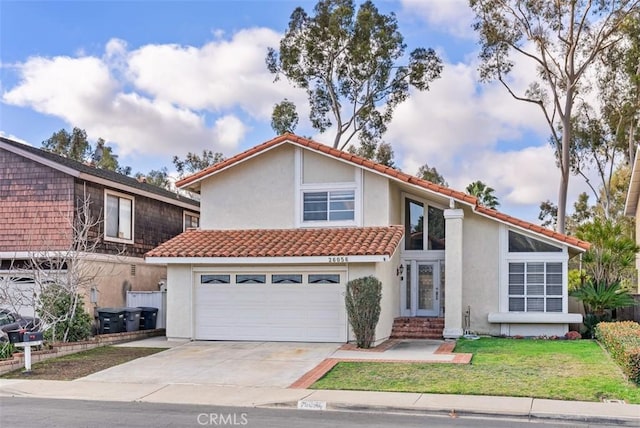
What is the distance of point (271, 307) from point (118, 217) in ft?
24.6

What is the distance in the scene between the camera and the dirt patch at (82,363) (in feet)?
46.4

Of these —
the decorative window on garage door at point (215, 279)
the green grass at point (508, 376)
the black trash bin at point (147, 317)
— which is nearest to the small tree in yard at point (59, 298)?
the black trash bin at point (147, 317)

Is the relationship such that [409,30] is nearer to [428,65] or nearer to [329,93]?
[428,65]

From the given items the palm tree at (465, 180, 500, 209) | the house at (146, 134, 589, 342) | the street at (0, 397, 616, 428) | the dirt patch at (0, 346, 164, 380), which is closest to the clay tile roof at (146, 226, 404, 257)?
the house at (146, 134, 589, 342)

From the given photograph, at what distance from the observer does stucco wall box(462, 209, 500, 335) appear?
19797 millimetres

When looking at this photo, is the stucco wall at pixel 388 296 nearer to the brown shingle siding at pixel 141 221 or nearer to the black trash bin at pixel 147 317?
the black trash bin at pixel 147 317

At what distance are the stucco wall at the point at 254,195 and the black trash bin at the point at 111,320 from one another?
364 cm

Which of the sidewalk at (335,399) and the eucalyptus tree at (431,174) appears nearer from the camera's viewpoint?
the sidewalk at (335,399)

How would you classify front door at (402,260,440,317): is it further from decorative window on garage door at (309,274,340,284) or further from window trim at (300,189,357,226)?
decorative window on garage door at (309,274,340,284)

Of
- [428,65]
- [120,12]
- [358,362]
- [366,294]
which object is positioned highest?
[428,65]

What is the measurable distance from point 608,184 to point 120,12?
33763 mm

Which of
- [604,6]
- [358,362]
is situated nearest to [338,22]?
[604,6]

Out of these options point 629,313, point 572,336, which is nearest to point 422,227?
point 572,336

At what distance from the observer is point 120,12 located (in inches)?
709
